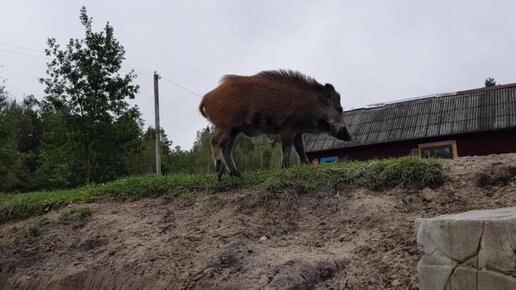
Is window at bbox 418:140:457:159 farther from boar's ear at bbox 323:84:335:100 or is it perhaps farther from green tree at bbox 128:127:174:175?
green tree at bbox 128:127:174:175

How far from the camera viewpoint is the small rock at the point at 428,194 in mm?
5920

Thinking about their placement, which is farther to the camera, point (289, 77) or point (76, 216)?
point (289, 77)

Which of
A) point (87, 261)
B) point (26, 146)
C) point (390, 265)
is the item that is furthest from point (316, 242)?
point (26, 146)

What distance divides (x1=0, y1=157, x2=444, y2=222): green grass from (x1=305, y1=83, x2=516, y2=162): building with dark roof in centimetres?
937

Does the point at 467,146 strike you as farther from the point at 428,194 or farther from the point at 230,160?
the point at 428,194

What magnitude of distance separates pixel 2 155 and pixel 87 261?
12.6 metres

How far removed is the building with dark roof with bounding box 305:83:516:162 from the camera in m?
16.0

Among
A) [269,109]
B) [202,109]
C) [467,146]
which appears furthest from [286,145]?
[467,146]

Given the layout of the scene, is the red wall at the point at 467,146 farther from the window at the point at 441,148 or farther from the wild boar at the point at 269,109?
the wild boar at the point at 269,109

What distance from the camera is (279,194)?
267 inches

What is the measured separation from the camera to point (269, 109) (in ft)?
27.1

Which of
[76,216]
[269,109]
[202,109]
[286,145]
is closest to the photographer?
[76,216]

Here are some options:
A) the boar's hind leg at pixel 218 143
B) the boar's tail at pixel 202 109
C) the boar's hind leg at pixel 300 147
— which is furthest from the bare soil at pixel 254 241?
the boar's hind leg at pixel 300 147

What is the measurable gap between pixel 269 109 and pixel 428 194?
3.05 m
